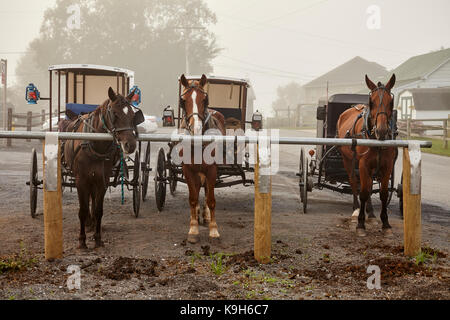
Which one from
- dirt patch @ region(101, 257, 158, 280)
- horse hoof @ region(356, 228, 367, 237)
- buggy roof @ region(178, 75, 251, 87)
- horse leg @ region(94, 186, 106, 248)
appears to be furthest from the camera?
buggy roof @ region(178, 75, 251, 87)

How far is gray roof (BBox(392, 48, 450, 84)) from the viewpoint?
44.8 meters

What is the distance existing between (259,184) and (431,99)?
4034 centimetres

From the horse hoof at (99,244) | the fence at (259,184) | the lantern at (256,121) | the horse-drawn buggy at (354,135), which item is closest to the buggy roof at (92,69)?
the lantern at (256,121)

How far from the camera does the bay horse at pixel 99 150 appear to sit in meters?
5.65

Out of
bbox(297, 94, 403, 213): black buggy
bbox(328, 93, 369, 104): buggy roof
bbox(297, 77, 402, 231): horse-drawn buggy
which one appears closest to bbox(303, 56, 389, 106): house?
bbox(328, 93, 369, 104): buggy roof

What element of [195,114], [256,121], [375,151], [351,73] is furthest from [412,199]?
[351,73]

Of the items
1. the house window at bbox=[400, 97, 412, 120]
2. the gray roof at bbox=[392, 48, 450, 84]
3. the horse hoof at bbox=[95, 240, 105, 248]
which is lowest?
the horse hoof at bbox=[95, 240, 105, 248]

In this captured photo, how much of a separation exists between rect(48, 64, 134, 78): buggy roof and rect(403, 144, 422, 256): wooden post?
21.9ft

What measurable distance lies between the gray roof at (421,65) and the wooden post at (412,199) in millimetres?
42665

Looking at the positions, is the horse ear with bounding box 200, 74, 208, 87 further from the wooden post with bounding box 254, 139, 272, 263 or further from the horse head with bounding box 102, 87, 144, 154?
the wooden post with bounding box 254, 139, 272, 263

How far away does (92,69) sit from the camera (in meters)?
10.3

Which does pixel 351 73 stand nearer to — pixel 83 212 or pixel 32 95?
pixel 32 95
